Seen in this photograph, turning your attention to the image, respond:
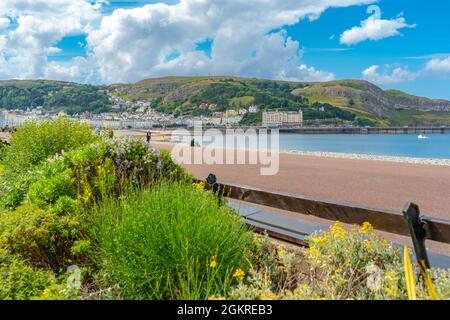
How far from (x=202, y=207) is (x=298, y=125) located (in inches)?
6663

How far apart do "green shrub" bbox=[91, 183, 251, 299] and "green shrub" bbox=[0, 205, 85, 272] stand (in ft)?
2.26

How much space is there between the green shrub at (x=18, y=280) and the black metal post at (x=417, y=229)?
2850 mm

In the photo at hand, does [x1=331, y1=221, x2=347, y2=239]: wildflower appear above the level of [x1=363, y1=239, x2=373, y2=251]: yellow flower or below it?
above

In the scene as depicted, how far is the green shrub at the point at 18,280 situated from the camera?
2.79 meters

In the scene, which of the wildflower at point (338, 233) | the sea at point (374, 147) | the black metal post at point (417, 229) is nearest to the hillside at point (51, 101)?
the sea at point (374, 147)

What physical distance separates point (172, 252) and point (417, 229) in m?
1.91

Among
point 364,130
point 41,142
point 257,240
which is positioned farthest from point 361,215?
point 364,130

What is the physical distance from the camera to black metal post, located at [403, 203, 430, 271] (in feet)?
9.34

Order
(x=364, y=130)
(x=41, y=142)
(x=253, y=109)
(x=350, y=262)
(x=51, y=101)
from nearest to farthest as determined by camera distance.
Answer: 1. (x=350, y=262)
2. (x=41, y=142)
3. (x=364, y=130)
4. (x=51, y=101)
5. (x=253, y=109)

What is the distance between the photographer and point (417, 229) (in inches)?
113

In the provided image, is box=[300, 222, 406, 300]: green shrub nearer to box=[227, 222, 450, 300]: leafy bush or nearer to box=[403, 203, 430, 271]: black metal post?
box=[227, 222, 450, 300]: leafy bush

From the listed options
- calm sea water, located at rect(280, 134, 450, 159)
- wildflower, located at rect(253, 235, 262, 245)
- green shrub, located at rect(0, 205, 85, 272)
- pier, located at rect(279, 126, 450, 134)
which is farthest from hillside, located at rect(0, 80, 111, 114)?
wildflower, located at rect(253, 235, 262, 245)

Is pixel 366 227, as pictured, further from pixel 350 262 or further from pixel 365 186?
pixel 365 186
